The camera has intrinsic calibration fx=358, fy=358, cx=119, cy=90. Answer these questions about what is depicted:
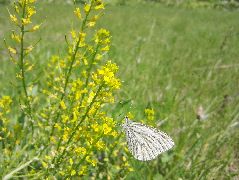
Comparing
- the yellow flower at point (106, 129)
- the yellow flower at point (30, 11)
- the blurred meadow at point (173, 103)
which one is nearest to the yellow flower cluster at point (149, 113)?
the blurred meadow at point (173, 103)

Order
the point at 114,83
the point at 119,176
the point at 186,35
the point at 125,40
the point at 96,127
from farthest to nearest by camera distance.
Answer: the point at 186,35, the point at 125,40, the point at 119,176, the point at 96,127, the point at 114,83

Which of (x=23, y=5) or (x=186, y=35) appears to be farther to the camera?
(x=186, y=35)

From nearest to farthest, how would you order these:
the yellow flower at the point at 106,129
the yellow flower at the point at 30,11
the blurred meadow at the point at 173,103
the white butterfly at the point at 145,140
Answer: the yellow flower at the point at 106,129 → the yellow flower at the point at 30,11 → the white butterfly at the point at 145,140 → the blurred meadow at the point at 173,103

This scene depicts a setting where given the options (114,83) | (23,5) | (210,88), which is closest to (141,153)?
(114,83)

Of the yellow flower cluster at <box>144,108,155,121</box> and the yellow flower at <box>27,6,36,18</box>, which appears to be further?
the yellow flower cluster at <box>144,108,155,121</box>

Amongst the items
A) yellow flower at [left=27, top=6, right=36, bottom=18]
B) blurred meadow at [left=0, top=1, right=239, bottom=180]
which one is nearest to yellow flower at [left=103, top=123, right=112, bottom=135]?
blurred meadow at [left=0, top=1, right=239, bottom=180]

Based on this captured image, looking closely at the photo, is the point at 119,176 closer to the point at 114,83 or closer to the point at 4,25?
the point at 114,83

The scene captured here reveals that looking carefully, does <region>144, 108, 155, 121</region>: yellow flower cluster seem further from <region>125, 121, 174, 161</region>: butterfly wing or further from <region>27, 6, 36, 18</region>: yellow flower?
A: <region>27, 6, 36, 18</region>: yellow flower

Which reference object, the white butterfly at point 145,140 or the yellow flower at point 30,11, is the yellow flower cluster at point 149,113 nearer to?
the white butterfly at point 145,140
